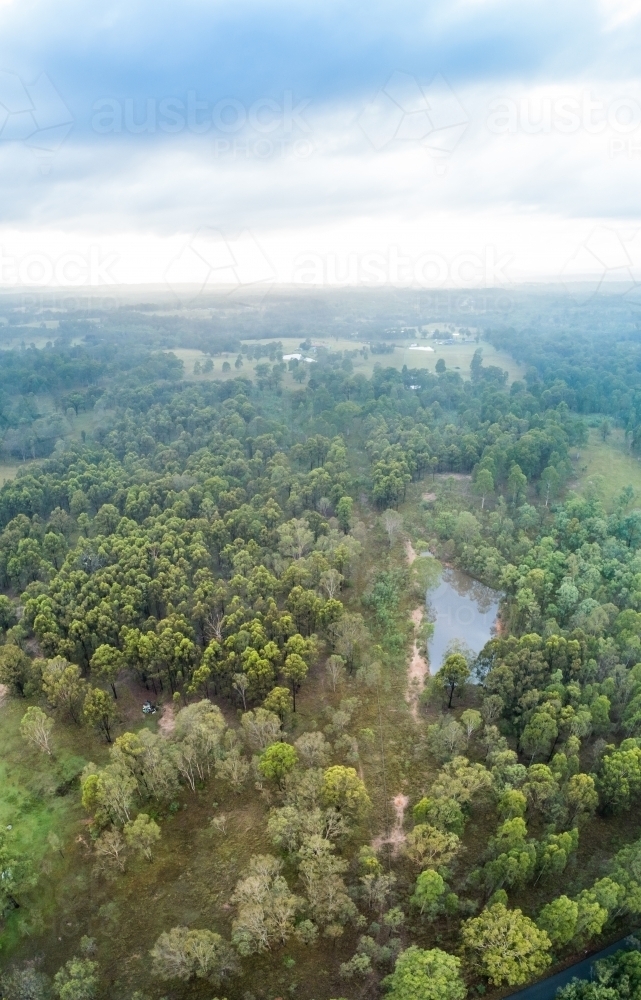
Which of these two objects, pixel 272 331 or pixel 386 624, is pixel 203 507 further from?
pixel 272 331

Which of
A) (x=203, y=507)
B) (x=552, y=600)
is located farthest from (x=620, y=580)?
(x=203, y=507)

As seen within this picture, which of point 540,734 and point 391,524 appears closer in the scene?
point 540,734

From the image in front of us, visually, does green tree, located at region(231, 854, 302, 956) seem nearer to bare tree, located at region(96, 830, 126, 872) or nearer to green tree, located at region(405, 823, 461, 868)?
green tree, located at region(405, 823, 461, 868)

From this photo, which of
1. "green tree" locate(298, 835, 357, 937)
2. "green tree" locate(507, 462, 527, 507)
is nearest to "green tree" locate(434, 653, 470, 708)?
"green tree" locate(298, 835, 357, 937)

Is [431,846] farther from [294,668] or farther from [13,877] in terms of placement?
[13,877]

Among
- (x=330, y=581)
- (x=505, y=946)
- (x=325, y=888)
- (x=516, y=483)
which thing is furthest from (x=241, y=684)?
(x=516, y=483)

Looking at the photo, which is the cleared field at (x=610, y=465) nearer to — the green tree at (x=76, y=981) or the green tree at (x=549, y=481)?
the green tree at (x=549, y=481)

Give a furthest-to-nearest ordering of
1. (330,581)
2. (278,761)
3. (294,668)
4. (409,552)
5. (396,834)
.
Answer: (409,552) < (330,581) < (294,668) < (278,761) < (396,834)
